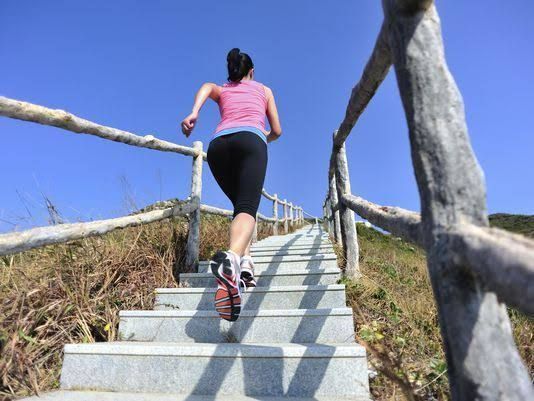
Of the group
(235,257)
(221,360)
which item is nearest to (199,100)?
(235,257)

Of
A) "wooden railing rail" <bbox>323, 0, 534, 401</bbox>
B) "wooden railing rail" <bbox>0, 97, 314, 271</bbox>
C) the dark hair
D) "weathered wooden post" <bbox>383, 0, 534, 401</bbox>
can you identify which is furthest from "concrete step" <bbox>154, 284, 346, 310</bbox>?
"weathered wooden post" <bbox>383, 0, 534, 401</bbox>

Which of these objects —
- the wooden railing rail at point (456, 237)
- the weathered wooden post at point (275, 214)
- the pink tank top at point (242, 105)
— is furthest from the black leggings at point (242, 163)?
the weathered wooden post at point (275, 214)

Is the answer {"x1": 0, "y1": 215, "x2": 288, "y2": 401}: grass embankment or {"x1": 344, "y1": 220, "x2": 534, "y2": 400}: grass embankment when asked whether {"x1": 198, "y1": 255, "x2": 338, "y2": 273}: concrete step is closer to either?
{"x1": 0, "y1": 215, "x2": 288, "y2": 401}: grass embankment

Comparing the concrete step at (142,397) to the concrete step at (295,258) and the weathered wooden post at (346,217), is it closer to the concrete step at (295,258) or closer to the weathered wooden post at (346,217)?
the weathered wooden post at (346,217)

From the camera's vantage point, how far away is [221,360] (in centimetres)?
187

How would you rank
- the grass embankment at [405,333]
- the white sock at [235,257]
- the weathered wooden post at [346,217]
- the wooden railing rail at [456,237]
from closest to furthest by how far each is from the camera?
the wooden railing rail at [456,237] < the grass embankment at [405,333] < the white sock at [235,257] < the weathered wooden post at [346,217]

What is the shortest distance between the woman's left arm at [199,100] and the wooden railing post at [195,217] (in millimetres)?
1256

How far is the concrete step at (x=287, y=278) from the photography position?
119 inches

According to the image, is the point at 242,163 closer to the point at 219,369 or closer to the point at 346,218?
the point at 219,369

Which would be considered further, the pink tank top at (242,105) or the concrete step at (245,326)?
the pink tank top at (242,105)

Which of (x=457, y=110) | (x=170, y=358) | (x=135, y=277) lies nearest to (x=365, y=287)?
(x=170, y=358)

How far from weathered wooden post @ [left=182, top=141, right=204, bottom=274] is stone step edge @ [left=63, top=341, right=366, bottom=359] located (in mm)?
1548

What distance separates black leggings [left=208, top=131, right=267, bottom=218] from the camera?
7.63ft

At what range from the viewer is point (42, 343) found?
6.84 ft
